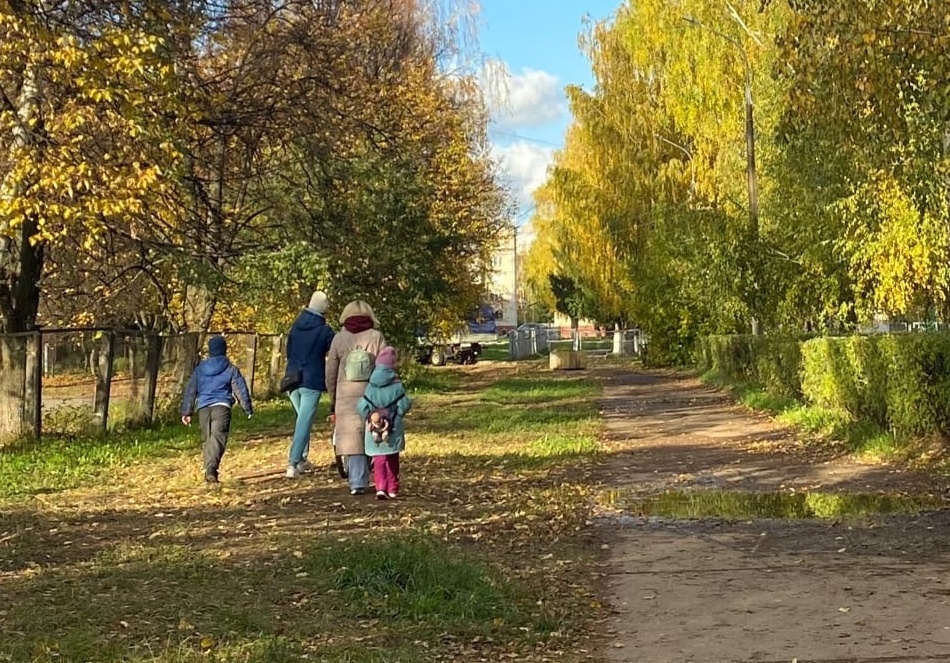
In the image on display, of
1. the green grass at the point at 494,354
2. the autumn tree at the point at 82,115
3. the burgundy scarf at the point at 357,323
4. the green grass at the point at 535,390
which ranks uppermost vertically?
the autumn tree at the point at 82,115

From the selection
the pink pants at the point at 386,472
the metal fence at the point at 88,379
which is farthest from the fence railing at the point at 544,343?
the pink pants at the point at 386,472

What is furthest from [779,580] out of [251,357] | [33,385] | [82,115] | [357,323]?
[251,357]

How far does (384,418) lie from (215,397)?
2.48 m

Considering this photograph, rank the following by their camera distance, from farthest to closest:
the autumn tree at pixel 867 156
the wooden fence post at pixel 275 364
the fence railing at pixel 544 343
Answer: the fence railing at pixel 544 343 < the wooden fence post at pixel 275 364 < the autumn tree at pixel 867 156

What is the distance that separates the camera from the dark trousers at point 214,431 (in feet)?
37.9

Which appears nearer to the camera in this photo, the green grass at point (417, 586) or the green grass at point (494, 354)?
the green grass at point (417, 586)

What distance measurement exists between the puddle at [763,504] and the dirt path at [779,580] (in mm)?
316

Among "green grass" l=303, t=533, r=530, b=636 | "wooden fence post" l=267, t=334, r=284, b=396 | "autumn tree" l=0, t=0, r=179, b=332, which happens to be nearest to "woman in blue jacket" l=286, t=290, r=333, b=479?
"autumn tree" l=0, t=0, r=179, b=332

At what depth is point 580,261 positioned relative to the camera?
138 ft

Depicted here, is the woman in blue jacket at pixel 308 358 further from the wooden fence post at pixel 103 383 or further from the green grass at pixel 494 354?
the green grass at pixel 494 354

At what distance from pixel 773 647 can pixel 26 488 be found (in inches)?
324

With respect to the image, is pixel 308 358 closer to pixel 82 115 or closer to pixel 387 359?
pixel 387 359

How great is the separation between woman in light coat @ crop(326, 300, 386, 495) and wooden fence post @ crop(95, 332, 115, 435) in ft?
23.0

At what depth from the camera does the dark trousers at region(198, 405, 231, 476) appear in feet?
37.9
